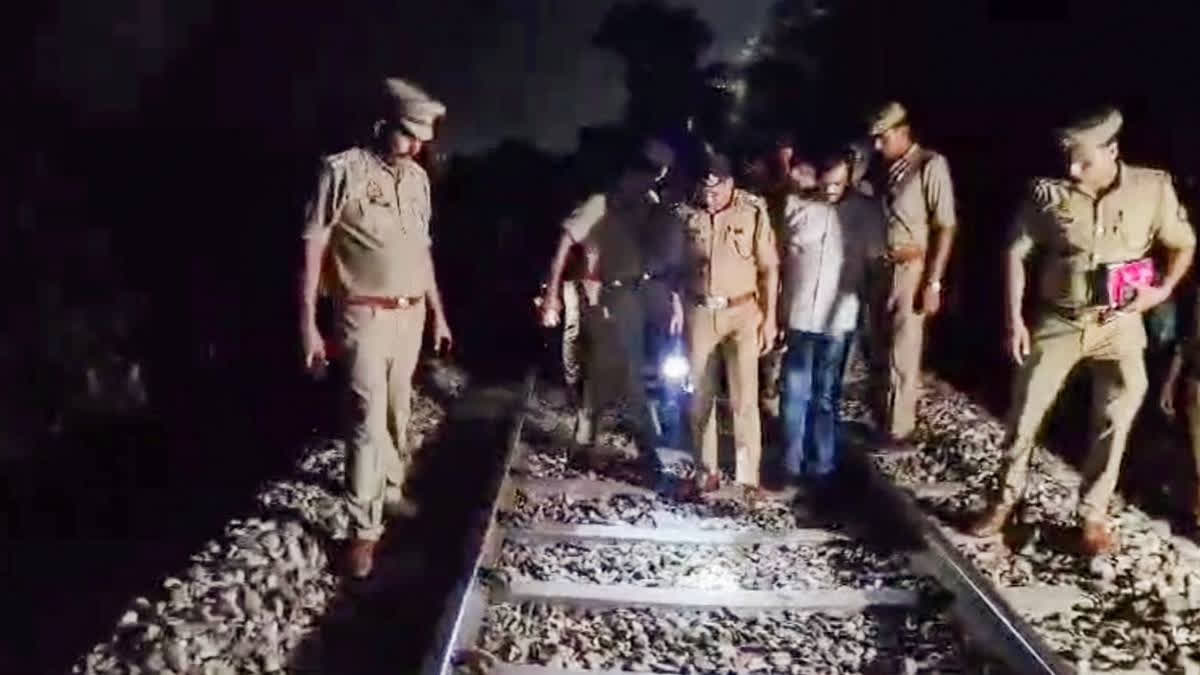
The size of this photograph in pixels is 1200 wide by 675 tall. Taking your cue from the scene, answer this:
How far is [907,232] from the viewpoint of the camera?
27.0ft

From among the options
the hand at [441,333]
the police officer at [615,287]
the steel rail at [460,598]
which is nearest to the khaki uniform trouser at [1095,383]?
the police officer at [615,287]

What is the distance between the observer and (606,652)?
18.8 feet

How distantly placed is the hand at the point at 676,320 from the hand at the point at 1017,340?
1525 millimetres

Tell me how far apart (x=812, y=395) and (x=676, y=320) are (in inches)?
46.0

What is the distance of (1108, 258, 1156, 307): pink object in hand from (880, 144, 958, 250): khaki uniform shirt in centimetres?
181

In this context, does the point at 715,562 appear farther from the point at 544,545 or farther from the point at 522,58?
the point at 522,58

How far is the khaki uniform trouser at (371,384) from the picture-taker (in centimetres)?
643

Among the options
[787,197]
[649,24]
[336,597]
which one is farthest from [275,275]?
[336,597]

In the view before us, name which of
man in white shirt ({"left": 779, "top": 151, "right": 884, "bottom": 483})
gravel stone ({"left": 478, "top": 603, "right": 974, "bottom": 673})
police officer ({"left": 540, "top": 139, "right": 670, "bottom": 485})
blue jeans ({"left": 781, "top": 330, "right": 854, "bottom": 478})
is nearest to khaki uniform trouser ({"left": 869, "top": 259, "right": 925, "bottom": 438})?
man in white shirt ({"left": 779, "top": 151, "right": 884, "bottom": 483})

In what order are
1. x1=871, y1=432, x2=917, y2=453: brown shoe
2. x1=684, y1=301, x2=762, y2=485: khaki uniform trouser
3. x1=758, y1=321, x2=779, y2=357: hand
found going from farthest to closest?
x1=871, y1=432, x2=917, y2=453: brown shoe < x1=758, y1=321, x2=779, y2=357: hand < x1=684, y1=301, x2=762, y2=485: khaki uniform trouser

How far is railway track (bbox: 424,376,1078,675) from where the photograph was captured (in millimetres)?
5602

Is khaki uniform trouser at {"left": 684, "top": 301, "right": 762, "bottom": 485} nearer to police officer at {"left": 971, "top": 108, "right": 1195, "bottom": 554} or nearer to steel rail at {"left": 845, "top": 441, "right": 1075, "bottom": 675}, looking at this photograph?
steel rail at {"left": 845, "top": 441, "right": 1075, "bottom": 675}

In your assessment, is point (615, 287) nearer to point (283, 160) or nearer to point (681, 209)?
point (681, 209)

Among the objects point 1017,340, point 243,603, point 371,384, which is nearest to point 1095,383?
point 1017,340
